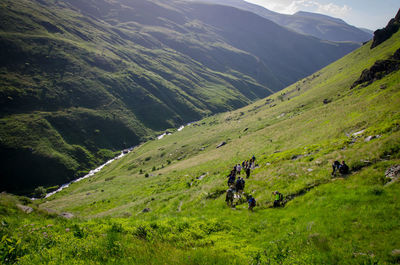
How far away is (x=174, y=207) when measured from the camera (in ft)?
79.4

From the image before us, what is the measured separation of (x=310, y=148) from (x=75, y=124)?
177m

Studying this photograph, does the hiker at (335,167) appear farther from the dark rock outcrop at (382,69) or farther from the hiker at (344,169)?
the dark rock outcrop at (382,69)

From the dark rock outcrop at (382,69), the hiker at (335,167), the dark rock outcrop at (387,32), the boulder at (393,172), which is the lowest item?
the hiker at (335,167)

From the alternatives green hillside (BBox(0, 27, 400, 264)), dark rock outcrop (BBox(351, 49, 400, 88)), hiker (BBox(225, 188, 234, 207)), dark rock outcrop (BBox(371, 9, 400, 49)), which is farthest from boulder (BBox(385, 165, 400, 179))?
dark rock outcrop (BBox(371, 9, 400, 49))

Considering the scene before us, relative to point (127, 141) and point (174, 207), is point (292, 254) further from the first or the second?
point (127, 141)

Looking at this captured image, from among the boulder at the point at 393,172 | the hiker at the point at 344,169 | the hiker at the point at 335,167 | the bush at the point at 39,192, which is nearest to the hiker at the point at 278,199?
the hiker at the point at 335,167

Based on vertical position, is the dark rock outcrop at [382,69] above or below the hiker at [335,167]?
above

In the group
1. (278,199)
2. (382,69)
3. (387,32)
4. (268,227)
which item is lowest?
(268,227)

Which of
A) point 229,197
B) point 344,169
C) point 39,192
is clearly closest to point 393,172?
point 344,169

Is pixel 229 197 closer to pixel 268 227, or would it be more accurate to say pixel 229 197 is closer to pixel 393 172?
pixel 268 227

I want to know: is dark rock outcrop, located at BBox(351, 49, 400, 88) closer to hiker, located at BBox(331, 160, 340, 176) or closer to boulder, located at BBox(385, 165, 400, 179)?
hiker, located at BBox(331, 160, 340, 176)

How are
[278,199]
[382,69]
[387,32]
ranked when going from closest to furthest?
[278,199], [382,69], [387,32]

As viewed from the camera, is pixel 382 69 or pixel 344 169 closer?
pixel 344 169

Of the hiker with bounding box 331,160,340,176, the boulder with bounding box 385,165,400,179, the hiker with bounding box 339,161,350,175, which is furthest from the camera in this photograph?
the hiker with bounding box 331,160,340,176
